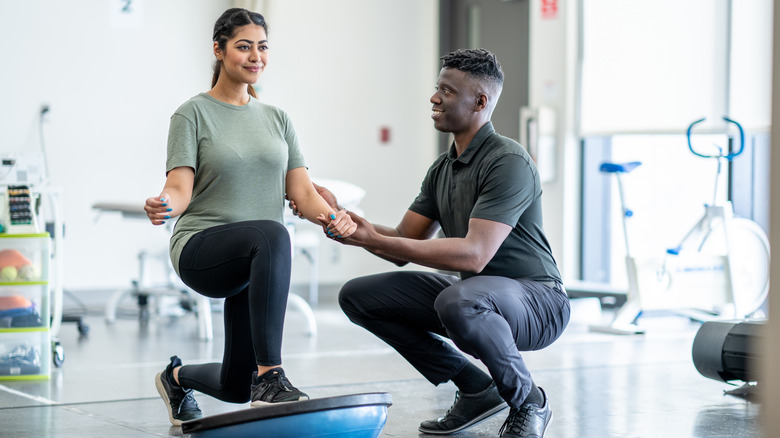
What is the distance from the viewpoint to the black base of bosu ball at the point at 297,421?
2.14m

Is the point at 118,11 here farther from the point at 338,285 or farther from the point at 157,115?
the point at 338,285

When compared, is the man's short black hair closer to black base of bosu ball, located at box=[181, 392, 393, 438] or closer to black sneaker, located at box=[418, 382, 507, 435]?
black sneaker, located at box=[418, 382, 507, 435]

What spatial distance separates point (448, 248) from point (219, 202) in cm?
62

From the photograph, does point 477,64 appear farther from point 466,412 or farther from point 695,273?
point 695,273

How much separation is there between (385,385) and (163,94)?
3659mm

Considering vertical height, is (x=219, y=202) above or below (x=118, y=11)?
below

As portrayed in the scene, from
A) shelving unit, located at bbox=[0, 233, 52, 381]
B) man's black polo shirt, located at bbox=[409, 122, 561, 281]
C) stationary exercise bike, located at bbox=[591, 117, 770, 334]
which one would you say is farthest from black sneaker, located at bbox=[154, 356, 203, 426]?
stationary exercise bike, located at bbox=[591, 117, 770, 334]

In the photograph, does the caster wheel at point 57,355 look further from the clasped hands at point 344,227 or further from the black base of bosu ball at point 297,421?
the black base of bosu ball at point 297,421

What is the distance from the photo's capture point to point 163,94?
6645 mm

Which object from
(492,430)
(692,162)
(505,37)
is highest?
(505,37)

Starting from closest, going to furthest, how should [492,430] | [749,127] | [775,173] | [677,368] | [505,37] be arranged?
1. [775,173]
2. [492,430]
3. [677,368]
4. [749,127]
5. [505,37]

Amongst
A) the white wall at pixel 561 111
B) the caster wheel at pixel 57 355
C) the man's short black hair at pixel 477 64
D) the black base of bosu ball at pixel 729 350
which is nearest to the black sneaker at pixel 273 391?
the man's short black hair at pixel 477 64

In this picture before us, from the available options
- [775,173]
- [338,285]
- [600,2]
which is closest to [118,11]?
[338,285]

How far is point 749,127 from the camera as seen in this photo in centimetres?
559
